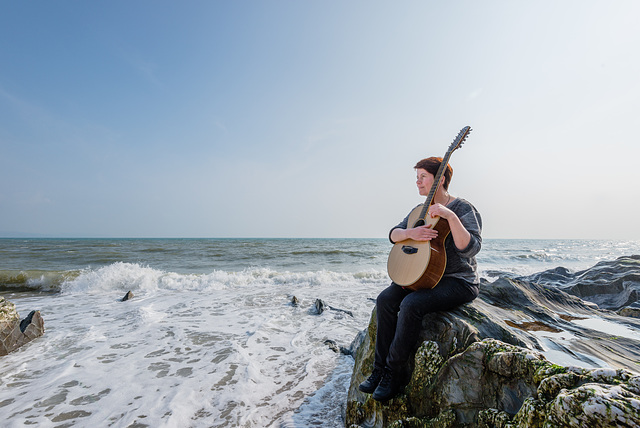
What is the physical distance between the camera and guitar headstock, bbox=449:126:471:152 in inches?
135

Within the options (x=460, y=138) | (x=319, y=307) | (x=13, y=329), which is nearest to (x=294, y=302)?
(x=319, y=307)

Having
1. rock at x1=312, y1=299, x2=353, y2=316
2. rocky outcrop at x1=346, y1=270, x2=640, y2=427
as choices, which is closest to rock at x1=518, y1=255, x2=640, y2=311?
rocky outcrop at x1=346, y1=270, x2=640, y2=427

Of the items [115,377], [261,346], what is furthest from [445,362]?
[115,377]

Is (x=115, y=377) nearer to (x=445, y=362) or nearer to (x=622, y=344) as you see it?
(x=445, y=362)

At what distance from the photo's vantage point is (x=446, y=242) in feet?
10.1

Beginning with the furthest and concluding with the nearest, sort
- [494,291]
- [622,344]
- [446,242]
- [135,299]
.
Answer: [135,299], [494,291], [622,344], [446,242]

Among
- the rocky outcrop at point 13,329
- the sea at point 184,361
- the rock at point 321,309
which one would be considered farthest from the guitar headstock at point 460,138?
the rocky outcrop at point 13,329

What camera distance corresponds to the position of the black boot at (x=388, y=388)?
2.75 metres

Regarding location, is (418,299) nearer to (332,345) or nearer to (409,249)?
(409,249)

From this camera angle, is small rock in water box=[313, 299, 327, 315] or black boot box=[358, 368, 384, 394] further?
small rock in water box=[313, 299, 327, 315]

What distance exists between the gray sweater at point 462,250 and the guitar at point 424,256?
0.14 meters

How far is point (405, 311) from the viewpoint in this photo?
2.75 m

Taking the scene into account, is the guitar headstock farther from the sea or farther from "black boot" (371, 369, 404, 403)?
the sea

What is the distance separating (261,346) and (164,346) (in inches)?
79.2
